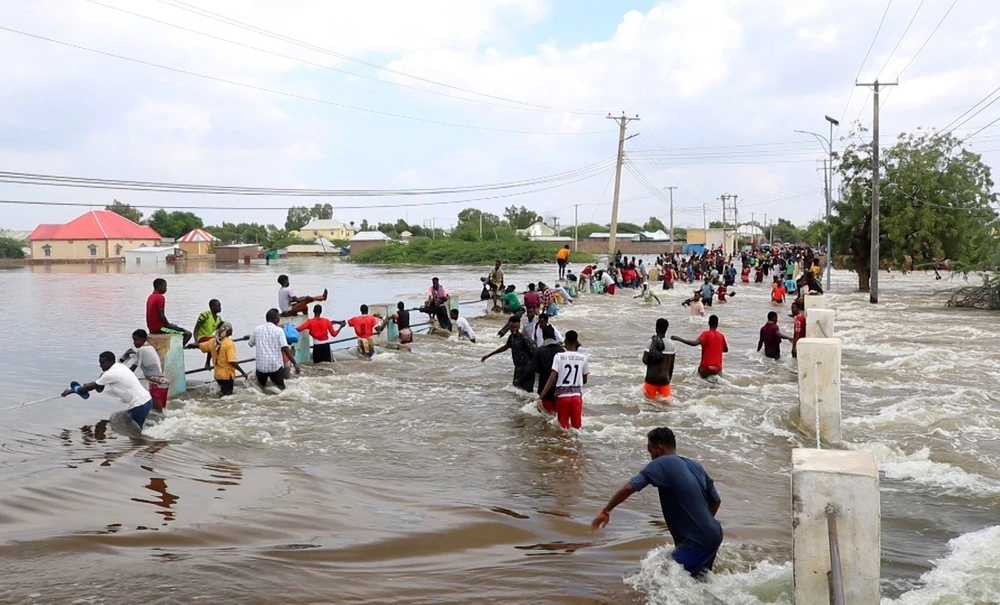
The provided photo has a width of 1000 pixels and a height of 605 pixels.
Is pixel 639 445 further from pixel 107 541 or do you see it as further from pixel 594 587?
pixel 107 541

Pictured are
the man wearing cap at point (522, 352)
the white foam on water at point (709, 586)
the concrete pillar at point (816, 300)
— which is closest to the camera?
the white foam on water at point (709, 586)

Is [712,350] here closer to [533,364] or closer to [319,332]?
[533,364]

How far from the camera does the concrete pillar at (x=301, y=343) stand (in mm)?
17089

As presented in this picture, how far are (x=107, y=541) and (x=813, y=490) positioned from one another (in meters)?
5.27

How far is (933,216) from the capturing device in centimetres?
3538

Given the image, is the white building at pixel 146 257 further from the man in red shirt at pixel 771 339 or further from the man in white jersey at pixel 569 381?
the man in white jersey at pixel 569 381

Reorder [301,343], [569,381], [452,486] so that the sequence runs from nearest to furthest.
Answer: [452,486] → [569,381] → [301,343]

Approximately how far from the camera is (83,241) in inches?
3610

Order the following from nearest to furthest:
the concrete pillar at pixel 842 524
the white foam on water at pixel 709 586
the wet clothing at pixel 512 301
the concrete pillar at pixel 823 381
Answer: the concrete pillar at pixel 842 524 < the white foam on water at pixel 709 586 < the concrete pillar at pixel 823 381 < the wet clothing at pixel 512 301

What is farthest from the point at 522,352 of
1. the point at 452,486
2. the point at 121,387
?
the point at 121,387

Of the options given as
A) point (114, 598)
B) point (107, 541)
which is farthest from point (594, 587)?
point (107, 541)

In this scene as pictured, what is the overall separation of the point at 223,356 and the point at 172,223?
110m

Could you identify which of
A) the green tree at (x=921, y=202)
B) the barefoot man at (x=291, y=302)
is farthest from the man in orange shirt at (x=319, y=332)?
the green tree at (x=921, y=202)

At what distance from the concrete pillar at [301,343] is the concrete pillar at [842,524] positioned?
13415 mm
